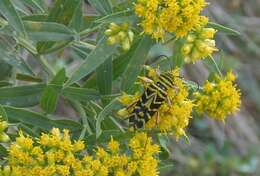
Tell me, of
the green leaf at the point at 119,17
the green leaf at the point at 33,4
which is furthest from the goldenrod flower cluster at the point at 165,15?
the green leaf at the point at 33,4

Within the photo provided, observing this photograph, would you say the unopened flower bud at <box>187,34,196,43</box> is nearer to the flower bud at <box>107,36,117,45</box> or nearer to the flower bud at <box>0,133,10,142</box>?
the flower bud at <box>107,36,117,45</box>

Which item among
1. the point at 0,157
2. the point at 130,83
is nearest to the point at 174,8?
the point at 130,83

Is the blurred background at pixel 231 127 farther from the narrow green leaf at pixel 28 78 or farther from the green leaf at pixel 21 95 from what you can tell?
the green leaf at pixel 21 95

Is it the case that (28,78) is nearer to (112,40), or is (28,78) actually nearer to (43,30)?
(43,30)

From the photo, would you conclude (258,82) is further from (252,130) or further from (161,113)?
(161,113)

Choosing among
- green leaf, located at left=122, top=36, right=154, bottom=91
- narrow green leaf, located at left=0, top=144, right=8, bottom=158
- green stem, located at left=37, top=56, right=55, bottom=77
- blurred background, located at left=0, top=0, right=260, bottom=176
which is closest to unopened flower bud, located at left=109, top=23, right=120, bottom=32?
green leaf, located at left=122, top=36, right=154, bottom=91

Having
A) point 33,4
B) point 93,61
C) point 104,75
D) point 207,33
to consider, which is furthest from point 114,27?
point 33,4
